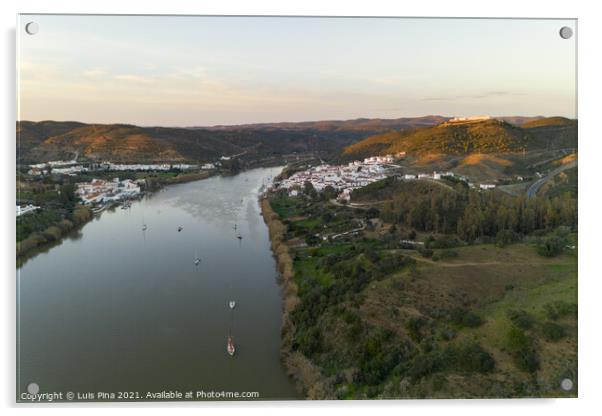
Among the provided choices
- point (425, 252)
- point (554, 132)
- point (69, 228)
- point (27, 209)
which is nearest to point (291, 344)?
point (425, 252)

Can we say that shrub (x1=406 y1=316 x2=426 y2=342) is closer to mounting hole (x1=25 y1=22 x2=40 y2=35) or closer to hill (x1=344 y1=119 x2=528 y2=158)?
hill (x1=344 y1=119 x2=528 y2=158)

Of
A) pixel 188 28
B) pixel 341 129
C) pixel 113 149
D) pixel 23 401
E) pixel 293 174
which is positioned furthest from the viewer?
pixel 293 174

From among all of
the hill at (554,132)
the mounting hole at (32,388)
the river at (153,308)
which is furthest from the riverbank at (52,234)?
the hill at (554,132)

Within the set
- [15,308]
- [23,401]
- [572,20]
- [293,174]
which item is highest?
[572,20]

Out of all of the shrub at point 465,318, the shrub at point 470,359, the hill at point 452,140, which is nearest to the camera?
the shrub at point 470,359

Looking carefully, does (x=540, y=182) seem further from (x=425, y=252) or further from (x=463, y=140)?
(x=425, y=252)

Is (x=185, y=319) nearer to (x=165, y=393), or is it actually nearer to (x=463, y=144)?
(x=165, y=393)

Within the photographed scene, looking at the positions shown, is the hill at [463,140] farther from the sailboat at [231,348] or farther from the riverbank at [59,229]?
the riverbank at [59,229]
